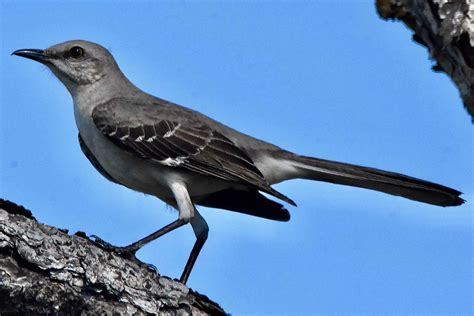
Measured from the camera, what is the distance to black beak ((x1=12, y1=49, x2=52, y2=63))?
27.9 feet

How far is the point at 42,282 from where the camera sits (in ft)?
16.7

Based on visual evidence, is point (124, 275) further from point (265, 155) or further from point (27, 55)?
point (27, 55)

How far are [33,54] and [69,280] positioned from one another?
405cm

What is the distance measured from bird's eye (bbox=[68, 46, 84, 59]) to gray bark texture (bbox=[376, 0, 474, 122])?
17.1 feet

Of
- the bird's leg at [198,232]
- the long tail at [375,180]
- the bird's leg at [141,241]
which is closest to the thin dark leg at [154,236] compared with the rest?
the bird's leg at [141,241]

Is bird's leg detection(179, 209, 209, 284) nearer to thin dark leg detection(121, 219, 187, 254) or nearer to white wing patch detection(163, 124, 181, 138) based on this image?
thin dark leg detection(121, 219, 187, 254)

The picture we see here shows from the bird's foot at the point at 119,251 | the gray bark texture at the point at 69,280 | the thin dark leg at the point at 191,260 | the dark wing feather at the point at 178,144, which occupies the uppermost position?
the dark wing feather at the point at 178,144

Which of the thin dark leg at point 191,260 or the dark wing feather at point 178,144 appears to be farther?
the thin dark leg at point 191,260

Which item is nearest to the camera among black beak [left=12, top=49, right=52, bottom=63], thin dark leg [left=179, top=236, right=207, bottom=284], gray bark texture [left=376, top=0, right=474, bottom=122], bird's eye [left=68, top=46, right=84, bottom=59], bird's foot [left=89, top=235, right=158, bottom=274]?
gray bark texture [left=376, top=0, right=474, bottom=122]

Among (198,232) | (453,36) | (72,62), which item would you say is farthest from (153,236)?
(453,36)

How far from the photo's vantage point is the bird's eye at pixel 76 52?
8625mm

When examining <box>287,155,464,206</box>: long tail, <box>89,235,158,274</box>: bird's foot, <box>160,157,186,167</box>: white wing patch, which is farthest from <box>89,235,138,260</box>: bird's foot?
<box>287,155,464,206</box>: long tail

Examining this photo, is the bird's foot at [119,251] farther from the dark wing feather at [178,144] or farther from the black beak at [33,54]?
the black beak at [33,54]

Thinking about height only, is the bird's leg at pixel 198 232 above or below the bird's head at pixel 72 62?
below
